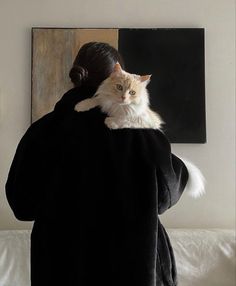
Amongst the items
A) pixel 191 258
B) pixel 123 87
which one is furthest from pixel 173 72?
pixel 123 87

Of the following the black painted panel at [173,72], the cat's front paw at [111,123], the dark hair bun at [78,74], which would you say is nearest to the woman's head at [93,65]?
the dark hair bun at [78,74]

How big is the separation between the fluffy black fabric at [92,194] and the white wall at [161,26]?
1.31 metres

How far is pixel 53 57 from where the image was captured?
2.25 m

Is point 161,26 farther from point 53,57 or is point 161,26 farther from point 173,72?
point 53,57

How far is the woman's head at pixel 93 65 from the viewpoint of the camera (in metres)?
1.00

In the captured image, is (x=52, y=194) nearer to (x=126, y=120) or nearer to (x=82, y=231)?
(x=82, y=231)

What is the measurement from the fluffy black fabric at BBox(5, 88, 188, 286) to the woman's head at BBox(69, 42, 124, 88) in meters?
0.04

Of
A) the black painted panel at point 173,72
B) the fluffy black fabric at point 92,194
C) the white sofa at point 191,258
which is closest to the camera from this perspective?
the fluffy black fabric at point 92,194

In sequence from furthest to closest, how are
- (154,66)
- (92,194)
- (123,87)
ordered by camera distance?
1. (154,66)
2. (123,87)
3. (92,194)

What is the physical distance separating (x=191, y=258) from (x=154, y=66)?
3.39 feet

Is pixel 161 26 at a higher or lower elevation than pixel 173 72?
higher

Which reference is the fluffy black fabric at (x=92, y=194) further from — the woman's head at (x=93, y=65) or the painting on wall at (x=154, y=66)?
the painting on wall at (x=154, y=66)

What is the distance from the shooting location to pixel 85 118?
3.26 feet

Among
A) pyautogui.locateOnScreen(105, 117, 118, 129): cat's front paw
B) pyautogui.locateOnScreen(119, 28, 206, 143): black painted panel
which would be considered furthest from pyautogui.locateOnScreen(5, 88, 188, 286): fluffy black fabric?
pyautogui.locateOnScreen(119, 28, 206, 143): black painted panel
